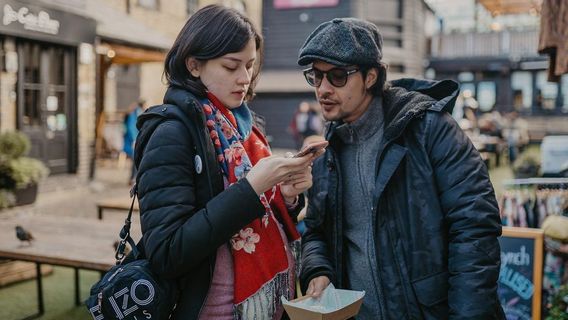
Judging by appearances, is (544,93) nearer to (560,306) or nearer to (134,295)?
(560,306)

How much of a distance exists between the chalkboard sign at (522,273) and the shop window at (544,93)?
2695 cm

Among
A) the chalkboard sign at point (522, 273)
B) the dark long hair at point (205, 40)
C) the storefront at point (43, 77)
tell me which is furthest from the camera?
the storefront at point (43, 77)

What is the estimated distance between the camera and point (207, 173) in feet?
5.66

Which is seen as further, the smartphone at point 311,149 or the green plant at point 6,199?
the green plant at point 6,199

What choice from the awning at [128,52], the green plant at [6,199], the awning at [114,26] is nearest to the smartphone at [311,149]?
the green plant at [6,199]

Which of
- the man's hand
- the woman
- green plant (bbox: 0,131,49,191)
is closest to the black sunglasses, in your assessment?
the woman

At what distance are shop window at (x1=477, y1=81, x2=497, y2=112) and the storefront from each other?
22486 millimetres

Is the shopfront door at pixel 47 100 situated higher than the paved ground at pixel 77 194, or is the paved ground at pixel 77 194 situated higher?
the shopfront door at pixel 47 100

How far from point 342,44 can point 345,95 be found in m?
0.20

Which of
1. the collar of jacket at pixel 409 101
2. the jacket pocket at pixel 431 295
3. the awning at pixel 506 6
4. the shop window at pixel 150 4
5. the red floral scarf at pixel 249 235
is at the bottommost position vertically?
the jacket pocket at pixel 431 295

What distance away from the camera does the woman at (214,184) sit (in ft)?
5.41

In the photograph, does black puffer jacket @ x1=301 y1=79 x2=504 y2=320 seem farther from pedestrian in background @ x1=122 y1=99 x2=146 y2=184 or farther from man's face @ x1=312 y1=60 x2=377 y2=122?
pedestrian in background @ x1=122 y1=99 x2=146 y2=184

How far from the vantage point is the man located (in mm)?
1956

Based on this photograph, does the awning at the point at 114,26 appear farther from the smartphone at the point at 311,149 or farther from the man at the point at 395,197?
the smartphone at the point at 311,149
